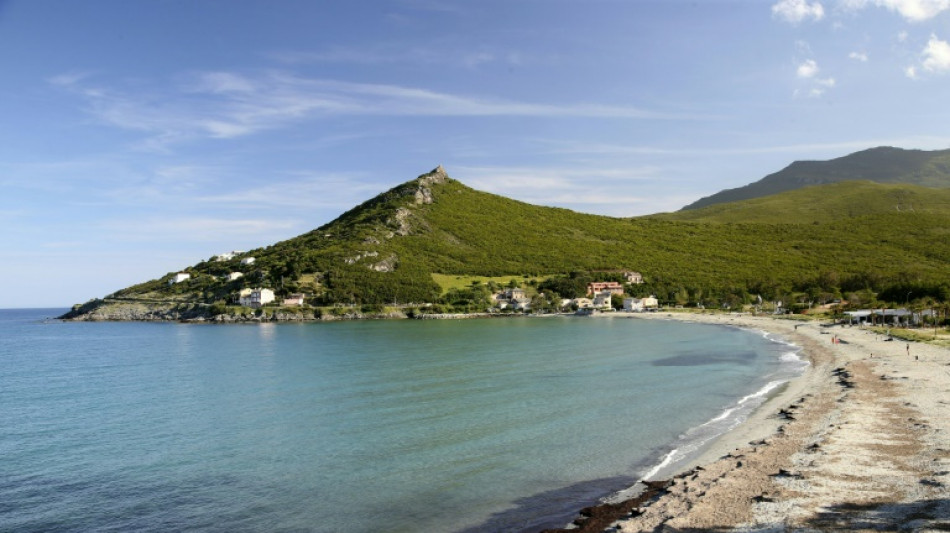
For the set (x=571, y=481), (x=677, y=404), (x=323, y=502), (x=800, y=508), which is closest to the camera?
(x=800, y=508)

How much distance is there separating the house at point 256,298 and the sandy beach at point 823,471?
5125 inches

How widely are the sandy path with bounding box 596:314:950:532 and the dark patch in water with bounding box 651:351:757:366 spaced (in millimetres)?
16051

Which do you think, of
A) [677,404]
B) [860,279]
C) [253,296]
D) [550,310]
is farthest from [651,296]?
[677,404]

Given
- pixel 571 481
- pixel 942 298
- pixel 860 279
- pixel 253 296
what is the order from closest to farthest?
pixel 571 481 → pixel 942 298 → pixel 860 279 → pixel 253 296

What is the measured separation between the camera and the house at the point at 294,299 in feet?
456

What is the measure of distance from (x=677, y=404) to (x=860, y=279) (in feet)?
374

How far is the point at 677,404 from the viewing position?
31.0 meters

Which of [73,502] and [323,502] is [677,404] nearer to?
[323,502]

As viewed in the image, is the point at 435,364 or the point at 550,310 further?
the point at 550,310

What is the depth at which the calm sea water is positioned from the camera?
17047 millimetres

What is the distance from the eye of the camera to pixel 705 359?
50.9 meters

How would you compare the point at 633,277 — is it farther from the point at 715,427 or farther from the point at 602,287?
the point at 715,427

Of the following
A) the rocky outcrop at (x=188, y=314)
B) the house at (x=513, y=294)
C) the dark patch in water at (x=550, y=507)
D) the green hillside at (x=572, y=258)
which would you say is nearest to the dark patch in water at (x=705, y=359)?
the dark patch in water at (x=550, y=507)

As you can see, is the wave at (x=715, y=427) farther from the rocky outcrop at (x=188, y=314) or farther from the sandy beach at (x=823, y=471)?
the rocky outcrop at (x=188, y=314)
